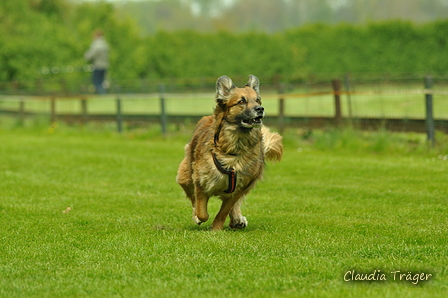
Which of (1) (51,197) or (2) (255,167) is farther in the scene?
(1) (51,197)

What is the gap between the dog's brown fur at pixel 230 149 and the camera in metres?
7.71

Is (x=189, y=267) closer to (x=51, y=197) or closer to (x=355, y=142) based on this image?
(x=51, y=197)

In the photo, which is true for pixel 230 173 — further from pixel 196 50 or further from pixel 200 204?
pixel 196 50

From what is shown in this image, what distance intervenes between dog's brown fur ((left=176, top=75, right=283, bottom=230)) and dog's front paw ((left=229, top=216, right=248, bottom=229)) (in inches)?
0.4

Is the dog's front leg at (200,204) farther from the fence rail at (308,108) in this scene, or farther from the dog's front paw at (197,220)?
the fence rail at (308,108)

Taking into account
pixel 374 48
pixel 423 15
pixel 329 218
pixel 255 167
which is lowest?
pixel 329 218

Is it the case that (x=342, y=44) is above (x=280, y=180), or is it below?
above

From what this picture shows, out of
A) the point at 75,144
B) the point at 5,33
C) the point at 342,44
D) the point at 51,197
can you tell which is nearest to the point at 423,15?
the point at 342,44

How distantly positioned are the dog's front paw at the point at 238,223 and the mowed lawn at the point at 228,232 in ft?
0.67

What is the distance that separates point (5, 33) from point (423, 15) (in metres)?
57.7

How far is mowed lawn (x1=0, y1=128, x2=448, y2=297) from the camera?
5.65 metres

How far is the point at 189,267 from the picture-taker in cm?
619

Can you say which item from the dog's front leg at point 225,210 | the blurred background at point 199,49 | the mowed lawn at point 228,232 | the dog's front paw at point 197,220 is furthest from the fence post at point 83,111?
the dog's front leg at point 225,210

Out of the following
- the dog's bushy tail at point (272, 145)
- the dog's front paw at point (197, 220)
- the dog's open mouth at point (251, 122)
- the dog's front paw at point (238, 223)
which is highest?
the dog's open mouth at point (251, 122)
